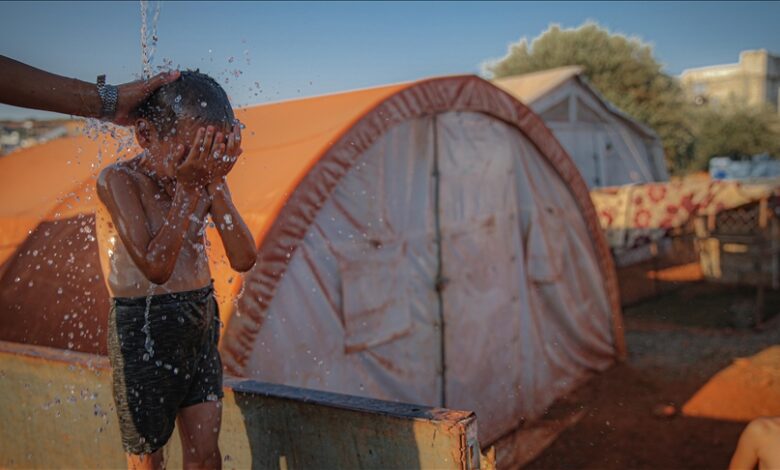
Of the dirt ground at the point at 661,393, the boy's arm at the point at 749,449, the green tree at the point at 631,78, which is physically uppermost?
the green tree at the point at 631,78

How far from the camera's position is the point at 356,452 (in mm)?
2154

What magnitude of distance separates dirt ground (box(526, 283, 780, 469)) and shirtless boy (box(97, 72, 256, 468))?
12.0 ft

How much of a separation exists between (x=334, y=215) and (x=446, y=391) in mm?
1915

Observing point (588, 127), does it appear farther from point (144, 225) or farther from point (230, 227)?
point (144, 225)

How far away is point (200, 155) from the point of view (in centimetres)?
195

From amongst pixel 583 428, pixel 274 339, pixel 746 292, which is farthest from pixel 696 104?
pixel 274 339

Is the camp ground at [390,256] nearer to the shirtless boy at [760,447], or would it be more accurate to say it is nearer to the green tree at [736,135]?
the shirtless boy at [760,447]

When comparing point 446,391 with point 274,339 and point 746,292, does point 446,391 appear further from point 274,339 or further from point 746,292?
point 746,292

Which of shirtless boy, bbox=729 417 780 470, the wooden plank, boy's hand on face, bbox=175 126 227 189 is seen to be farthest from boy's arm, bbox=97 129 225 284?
shirtless boy, bbox=729 417 780 470

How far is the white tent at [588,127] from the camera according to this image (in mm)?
15586

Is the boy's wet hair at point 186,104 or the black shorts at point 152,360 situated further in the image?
the black shorts at point 152,360

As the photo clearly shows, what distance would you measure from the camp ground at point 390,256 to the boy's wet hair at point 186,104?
4.80ft

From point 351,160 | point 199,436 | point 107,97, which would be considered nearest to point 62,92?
point 107,97

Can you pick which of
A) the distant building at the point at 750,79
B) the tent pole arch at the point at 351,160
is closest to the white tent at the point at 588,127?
the tent pole arch at the point at 351,160
